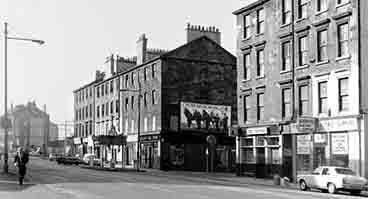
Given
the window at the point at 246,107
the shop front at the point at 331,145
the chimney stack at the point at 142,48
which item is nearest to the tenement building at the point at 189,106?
the chimney stack at the point at 142,48

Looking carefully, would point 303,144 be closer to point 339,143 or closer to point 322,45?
point 339,143

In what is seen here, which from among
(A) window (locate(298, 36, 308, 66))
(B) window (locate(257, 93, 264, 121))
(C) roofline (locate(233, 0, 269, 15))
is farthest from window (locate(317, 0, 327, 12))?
(B) window (locate(257, 93, 264, 121))

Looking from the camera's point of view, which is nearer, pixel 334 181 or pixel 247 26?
pixel 334 181

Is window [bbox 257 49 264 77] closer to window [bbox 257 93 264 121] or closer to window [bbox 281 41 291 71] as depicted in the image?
window [bbox 257 93 264 121]

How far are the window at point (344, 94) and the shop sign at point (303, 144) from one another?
13.2ft

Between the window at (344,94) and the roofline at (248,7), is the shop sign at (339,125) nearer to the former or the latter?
the window at (344,94)

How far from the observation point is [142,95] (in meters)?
63.9

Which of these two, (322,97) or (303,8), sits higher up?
(303,8)

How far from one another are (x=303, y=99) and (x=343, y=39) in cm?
529

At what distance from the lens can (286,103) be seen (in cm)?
3881

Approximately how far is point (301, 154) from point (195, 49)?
25.2m

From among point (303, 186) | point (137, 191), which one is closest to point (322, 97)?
point (303, 186)

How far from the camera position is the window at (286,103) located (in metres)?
38.5

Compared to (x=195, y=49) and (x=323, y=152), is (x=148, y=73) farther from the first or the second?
(x=323, y=152)
